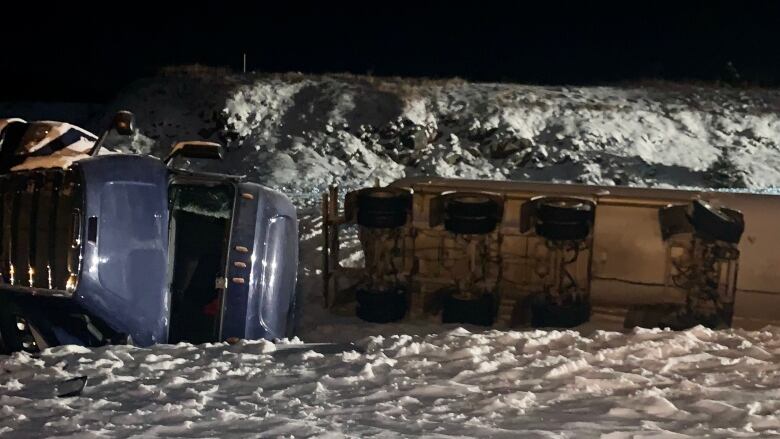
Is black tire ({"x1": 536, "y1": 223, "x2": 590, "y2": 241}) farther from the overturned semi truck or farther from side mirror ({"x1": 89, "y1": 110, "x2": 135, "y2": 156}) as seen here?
side mirror ({"x1": 89, "y1": 110, "x2": 135, "y2": 156})

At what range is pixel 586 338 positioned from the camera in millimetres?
5891

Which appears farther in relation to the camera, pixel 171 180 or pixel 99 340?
pixel 171 180

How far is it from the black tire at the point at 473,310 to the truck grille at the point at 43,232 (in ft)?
11.6

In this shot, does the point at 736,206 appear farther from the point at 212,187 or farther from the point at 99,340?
the point at 99,340

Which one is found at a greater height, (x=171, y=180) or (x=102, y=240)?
(x=171, y=180)

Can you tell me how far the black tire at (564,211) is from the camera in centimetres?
732

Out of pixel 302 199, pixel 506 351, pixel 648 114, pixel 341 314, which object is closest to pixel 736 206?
pixel 506 351

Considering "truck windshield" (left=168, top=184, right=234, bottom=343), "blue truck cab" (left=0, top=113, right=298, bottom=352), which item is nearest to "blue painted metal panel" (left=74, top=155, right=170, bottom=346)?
Answer: "blue truck cab" (left=0, top=113, right=298, bottom=352)

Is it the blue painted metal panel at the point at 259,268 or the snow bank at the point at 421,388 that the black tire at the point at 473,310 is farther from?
the blue painted metal panel at the point at 259,268

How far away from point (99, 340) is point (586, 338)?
326 cm

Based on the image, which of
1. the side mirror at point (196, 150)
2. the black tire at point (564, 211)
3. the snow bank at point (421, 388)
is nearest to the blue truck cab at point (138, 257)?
the snow bank at point (421, 388)

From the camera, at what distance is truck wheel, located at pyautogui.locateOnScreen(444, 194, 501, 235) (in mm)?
7496

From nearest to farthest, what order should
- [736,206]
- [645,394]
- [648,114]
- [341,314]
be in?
[645,394]
[736,206]
[341,314]
[648,114]

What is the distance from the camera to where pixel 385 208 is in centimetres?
774
